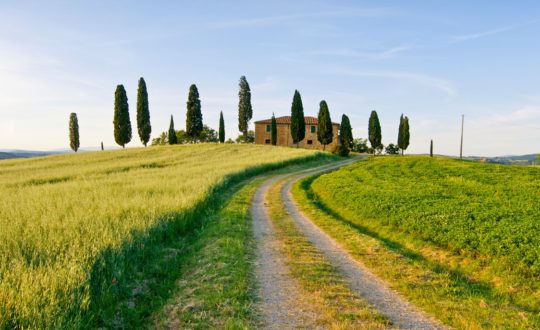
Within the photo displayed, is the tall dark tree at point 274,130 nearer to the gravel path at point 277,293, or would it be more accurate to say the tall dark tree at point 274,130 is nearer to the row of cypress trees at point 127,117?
the row of cypress trees at point 127,117

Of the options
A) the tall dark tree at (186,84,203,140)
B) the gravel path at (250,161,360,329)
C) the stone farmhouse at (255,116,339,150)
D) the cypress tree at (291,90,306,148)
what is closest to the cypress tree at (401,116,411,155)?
the stone farmhouse at (255,116,339,150)

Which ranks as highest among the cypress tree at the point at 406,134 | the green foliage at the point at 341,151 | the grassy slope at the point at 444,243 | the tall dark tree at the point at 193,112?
the tall dark tree at the point at 193,112

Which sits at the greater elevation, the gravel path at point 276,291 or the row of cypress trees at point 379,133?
the row of cypress trees at point 379,133

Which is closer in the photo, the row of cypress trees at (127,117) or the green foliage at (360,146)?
the row of cypress trees at (127,117)

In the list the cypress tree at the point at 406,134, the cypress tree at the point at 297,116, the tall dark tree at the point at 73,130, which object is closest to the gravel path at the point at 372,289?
the cypress tree at the point at 297,116

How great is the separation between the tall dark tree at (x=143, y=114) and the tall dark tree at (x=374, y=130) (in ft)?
160

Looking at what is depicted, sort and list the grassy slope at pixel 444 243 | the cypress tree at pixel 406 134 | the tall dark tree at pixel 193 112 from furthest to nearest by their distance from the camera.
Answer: the cypress tree at pixel 406 134 < the tall dark tree at pixel 193 112 < the grassy slope at pixel 444 243

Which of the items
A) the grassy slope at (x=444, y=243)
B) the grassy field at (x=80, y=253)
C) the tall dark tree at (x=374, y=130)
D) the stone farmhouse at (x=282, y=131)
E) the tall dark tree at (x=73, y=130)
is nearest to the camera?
the grassy field at (x=80, y=253)

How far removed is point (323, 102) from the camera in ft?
234

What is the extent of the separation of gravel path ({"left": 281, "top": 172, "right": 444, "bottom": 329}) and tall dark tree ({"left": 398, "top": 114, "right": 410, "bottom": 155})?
72.5 metres

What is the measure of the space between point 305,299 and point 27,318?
15.3 feet

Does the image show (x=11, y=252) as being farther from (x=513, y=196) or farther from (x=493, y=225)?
(x=513, y=196)

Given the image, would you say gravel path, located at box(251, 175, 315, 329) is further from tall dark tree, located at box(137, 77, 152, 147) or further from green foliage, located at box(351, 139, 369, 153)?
green foliage, located at box(351, 139, 369, 153)

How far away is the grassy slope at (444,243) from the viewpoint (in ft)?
22.4
